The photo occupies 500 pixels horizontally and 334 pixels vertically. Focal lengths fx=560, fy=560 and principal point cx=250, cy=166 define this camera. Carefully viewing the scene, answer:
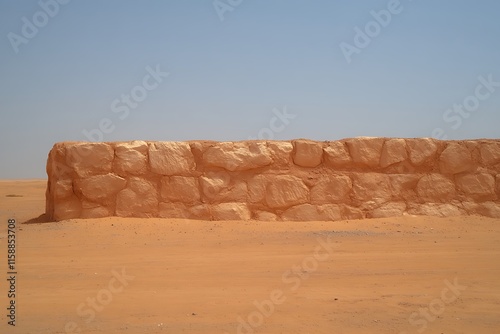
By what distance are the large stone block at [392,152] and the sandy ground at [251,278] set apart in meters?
1.20

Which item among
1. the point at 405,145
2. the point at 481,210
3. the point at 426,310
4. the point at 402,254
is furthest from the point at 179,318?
the point at 481,210

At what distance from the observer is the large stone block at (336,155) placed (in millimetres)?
9117

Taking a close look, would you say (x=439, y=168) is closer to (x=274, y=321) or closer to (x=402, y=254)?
(x=402, y=254)

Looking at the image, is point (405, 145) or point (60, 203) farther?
point (405, 145)

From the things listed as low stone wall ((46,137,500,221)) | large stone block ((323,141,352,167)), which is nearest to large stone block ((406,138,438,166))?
low stone wall ((46,137,500,221))

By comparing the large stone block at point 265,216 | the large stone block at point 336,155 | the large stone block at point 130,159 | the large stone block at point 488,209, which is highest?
the large stone block at point 130,159

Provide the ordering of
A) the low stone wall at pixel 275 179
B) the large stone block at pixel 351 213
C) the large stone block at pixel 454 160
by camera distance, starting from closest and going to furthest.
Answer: the low stone wall at pixel 275 179, the large stone block at pixel 351 213, the large stone block at pixel 454 160

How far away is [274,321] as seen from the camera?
4.01 meters

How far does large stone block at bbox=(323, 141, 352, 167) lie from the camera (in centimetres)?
912

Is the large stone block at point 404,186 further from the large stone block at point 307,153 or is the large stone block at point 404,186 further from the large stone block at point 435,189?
the large stone block at point 307,153

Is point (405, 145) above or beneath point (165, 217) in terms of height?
above

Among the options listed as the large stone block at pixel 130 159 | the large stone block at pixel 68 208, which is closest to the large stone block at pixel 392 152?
the large stone block at pixel 130 159

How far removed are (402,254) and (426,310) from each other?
218cm

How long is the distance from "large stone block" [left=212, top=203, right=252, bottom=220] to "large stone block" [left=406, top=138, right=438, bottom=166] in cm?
297
